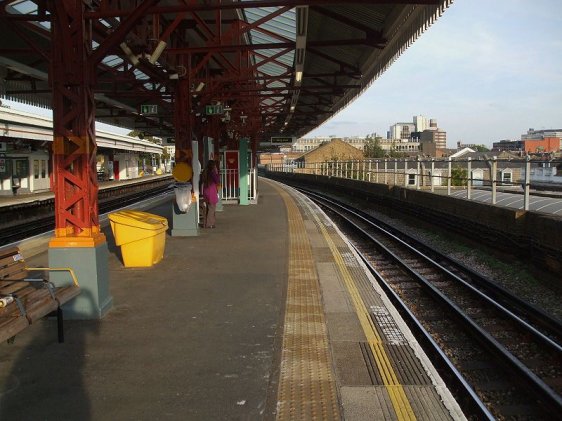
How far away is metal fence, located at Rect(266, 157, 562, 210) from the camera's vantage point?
37.3ft

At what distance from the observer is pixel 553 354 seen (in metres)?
5.72

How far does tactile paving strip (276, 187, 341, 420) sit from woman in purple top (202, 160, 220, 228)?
6.06 metres

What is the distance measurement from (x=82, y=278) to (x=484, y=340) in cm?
461

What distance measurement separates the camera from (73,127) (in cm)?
576

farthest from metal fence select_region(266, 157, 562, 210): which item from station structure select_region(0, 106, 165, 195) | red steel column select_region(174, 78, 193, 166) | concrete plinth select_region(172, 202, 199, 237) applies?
station structure select_region(0, 106, 165, 195)

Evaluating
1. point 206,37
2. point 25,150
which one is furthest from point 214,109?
point 25,150

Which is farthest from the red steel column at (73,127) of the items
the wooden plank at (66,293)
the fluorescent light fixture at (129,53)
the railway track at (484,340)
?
the railway track at (484,340)

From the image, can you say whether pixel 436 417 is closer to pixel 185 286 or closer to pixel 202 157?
pixel 185 286

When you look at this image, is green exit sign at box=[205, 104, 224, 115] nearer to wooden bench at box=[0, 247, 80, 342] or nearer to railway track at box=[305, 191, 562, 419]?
railway track at box=[305, 191, 562, 419]

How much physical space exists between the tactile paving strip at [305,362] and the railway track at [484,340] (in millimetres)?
1280

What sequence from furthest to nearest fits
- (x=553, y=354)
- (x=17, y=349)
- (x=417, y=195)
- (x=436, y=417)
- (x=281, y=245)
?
(x=417, y=195)
(x=281, y=245)
(x=553, y=354)
(x=17, y=349)
(x=436, y=417)

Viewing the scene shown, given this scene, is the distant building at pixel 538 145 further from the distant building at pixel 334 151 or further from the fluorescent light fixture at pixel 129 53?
the distant building at pixel 334 151

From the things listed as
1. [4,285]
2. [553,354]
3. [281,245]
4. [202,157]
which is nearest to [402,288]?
[281,245]

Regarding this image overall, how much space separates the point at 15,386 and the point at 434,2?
719 cm
